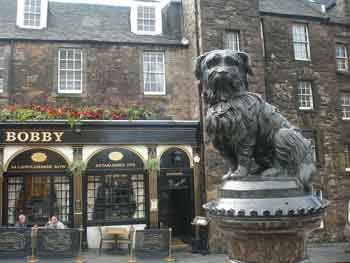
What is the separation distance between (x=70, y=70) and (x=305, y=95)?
11.3 m

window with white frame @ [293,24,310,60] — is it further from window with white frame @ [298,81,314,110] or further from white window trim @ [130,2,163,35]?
white window trim @ [130,2,163,35]

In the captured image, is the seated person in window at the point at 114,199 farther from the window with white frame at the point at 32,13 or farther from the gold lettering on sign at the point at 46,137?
the window with white frame at the point at 32,13

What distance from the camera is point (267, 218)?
2230 mm

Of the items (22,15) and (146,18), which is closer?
(22,15)

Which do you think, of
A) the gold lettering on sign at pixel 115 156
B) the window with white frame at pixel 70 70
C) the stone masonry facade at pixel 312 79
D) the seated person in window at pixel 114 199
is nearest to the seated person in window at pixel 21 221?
the seated person in window at pixel 114 199

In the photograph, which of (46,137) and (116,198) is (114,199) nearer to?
(116,198)

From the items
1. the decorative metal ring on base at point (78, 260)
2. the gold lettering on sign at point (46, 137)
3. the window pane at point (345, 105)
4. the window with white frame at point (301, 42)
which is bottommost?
the decorative metal ring on base at point (78, 260)

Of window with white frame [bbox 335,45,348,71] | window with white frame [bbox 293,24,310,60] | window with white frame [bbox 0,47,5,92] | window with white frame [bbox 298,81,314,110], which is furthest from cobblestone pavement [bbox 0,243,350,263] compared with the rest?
window with white frame [bbox 335,45,348,71]

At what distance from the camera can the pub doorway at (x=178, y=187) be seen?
14.3 metres

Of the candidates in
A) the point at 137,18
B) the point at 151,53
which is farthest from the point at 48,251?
the point at 137,18

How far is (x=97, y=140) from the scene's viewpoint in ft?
44.5

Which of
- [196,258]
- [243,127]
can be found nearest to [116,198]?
[196,258]

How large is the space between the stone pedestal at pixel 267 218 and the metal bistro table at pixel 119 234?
10673 mm

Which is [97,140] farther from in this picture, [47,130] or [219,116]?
[219,116]
